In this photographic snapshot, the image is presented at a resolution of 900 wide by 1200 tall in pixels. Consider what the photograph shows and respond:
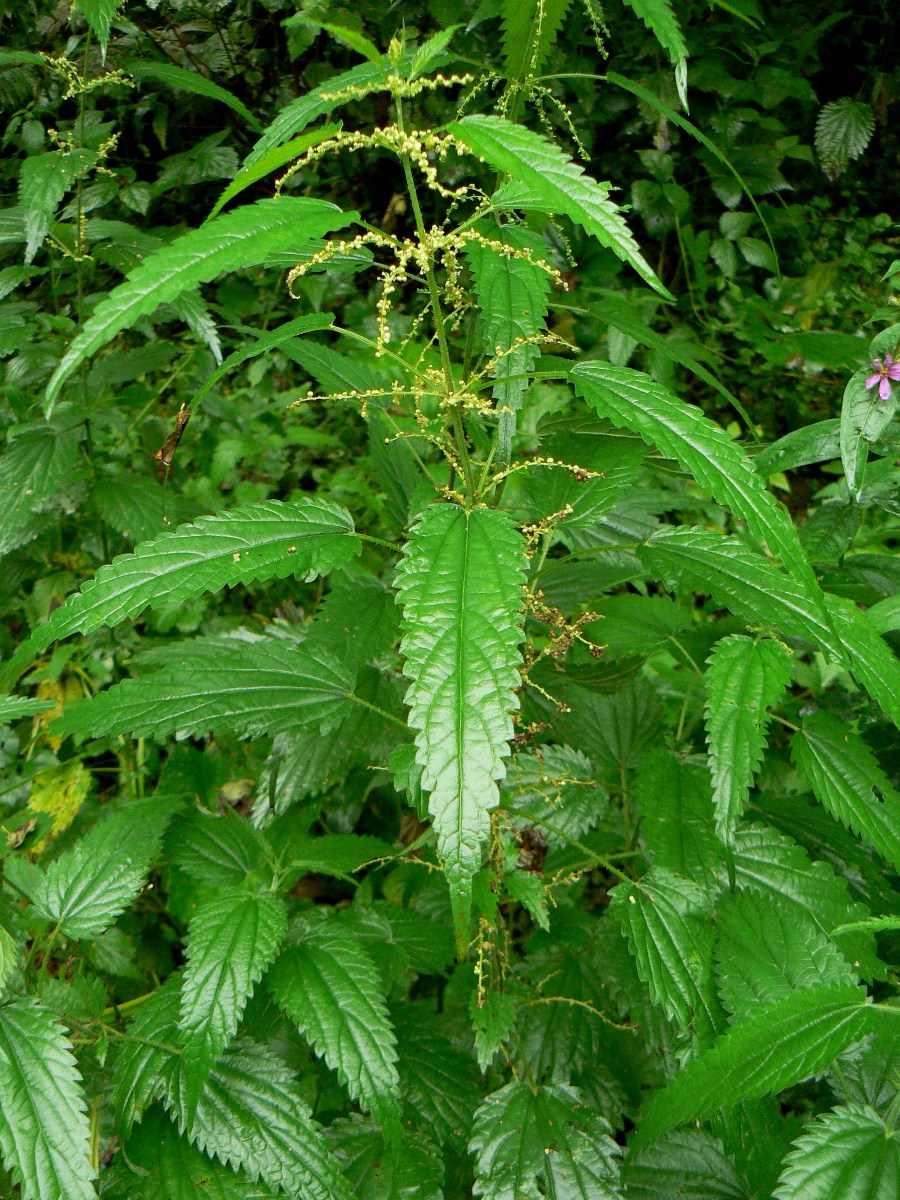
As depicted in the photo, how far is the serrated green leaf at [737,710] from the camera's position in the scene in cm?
113

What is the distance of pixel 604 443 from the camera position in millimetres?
1457

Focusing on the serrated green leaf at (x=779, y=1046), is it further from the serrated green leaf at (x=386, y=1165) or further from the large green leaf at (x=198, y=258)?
the large green leaf at (x=198, y=258)

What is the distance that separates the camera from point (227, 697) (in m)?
1.30

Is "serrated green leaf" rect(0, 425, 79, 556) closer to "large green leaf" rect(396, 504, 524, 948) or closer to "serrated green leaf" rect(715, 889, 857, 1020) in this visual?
"large green leaf" rect(396, 504, 524, 948)

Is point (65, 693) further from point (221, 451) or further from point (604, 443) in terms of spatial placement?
point (604, 443)

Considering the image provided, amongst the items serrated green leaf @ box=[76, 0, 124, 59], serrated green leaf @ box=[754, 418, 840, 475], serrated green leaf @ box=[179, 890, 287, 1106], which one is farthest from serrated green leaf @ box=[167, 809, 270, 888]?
serrated green leaf @ box=[76, 0, 124, 59]

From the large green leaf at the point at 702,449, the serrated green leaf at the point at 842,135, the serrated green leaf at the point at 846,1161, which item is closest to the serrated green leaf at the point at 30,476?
the large green leaf at the point at 702,449

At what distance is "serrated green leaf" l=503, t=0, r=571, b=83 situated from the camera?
3.88 ft

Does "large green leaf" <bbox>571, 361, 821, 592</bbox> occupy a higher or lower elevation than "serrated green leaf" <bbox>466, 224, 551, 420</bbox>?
lower

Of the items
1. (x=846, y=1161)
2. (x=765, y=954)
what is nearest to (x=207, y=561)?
(x=765, y=954)

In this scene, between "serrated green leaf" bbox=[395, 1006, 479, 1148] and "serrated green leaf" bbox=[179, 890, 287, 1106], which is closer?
"serrated green leaf" bbox=[179, 890, 287, 1106]

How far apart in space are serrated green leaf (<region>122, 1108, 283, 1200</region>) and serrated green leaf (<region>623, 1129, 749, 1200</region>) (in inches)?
19.9

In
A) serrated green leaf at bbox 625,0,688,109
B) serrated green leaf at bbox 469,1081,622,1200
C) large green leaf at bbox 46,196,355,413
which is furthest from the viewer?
serrated green leaf at bbox 469,1081,622,1200

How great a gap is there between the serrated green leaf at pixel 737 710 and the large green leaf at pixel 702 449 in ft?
0.61
